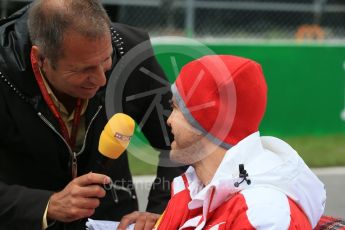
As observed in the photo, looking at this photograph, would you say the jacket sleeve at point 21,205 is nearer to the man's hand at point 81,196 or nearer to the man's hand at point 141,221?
the man's hand at point 81,196

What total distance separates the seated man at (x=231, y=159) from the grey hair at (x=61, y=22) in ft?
1.49

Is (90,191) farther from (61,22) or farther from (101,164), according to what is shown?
(61,22)

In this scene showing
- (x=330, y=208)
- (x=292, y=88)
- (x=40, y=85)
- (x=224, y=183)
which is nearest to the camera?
A: (x=224, y=183)

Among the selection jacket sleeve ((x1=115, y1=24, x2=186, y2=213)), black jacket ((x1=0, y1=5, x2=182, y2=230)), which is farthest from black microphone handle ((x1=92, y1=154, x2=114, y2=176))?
jacket sleeve ((x1=115, y1=24, x2=186, y2=213))

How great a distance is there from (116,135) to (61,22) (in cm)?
53

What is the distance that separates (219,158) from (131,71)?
86cm

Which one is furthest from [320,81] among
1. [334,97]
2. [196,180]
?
[196,180]

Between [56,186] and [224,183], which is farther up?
[224,183]

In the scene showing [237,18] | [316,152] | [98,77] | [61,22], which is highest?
[61,22]

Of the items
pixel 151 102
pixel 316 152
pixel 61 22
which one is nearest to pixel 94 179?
pixel 61 22

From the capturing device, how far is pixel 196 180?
2.23 metres

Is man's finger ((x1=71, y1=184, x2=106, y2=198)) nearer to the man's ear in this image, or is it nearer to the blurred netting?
the man's ear

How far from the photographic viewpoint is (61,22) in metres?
2.41

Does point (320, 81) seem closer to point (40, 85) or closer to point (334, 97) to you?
point (334, 97)
